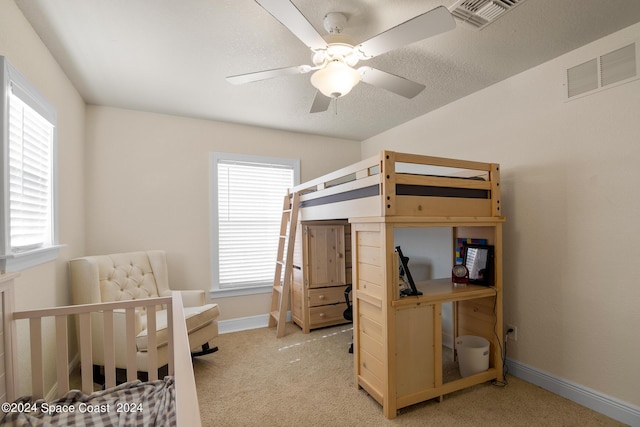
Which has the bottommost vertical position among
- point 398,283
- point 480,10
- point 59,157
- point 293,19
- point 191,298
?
point 191,298

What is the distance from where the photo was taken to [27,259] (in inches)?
70.0

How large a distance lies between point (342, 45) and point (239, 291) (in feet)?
9.63

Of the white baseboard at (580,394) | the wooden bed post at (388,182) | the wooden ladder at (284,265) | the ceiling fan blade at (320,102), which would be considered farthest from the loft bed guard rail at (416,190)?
the white baseboard at (580,394)

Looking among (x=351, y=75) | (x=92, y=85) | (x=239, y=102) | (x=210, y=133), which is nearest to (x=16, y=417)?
(x=351, y=75)

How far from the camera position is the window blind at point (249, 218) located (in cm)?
362

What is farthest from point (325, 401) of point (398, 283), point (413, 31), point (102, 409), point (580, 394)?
point (413, 31)

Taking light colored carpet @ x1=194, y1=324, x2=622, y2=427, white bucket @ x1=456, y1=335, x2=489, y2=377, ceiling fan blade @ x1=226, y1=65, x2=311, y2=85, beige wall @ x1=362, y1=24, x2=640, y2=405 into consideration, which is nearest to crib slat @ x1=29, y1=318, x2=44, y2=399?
light colored carpet @ x1=194, y1=324, x2=622, y2=427

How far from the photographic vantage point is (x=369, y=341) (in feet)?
7.16

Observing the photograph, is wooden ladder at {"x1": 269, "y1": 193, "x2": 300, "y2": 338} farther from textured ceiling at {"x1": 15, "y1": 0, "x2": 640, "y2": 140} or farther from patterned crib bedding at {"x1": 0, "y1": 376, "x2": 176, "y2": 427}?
patterned crib bedding at {"x1": 0, "y1": 376, "x2": 176, "y2": 427}

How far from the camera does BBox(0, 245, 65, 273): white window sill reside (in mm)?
1521

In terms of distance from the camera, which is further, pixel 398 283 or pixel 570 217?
pixel 570 217

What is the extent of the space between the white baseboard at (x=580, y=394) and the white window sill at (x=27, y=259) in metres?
3.43

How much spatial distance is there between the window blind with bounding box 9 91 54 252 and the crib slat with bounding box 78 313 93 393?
576 mm

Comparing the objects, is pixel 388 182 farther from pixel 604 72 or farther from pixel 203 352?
pixel 203 352
